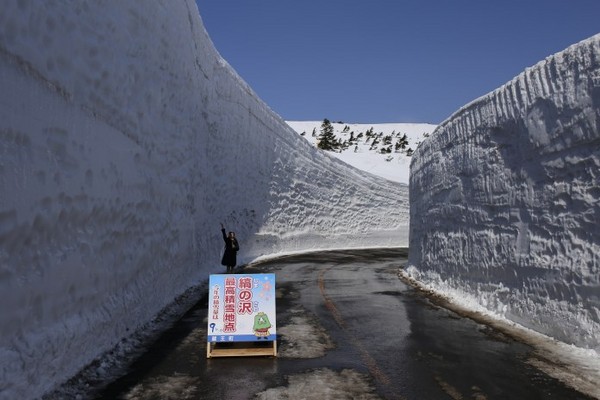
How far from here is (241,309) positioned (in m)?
7.74

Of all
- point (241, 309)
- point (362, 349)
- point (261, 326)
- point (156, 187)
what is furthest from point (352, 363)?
point (156, 187)

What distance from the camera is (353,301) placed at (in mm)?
12305

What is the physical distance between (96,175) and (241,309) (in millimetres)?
2747

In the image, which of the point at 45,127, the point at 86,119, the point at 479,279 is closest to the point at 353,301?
the point at 479,279

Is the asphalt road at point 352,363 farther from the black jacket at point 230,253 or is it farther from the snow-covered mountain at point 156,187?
the black jacket at point 230,253

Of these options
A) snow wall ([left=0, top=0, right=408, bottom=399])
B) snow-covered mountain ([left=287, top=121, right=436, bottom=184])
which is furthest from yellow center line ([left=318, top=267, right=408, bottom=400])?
snow-covered mountain ([left=287, top=121, right=436, bottom=184])

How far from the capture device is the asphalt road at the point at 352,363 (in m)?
5.93

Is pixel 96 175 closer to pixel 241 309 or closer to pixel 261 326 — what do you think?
pixel 241 309

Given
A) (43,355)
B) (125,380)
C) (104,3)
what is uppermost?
(104,3)

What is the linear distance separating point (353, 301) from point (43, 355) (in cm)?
789

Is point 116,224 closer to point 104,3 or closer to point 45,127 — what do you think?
point 45,127

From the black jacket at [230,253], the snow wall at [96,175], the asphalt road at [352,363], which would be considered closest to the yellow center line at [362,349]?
the asphalt road at [352,363]

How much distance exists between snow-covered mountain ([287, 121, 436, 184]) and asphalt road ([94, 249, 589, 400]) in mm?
33056

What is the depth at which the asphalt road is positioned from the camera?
593 cm
